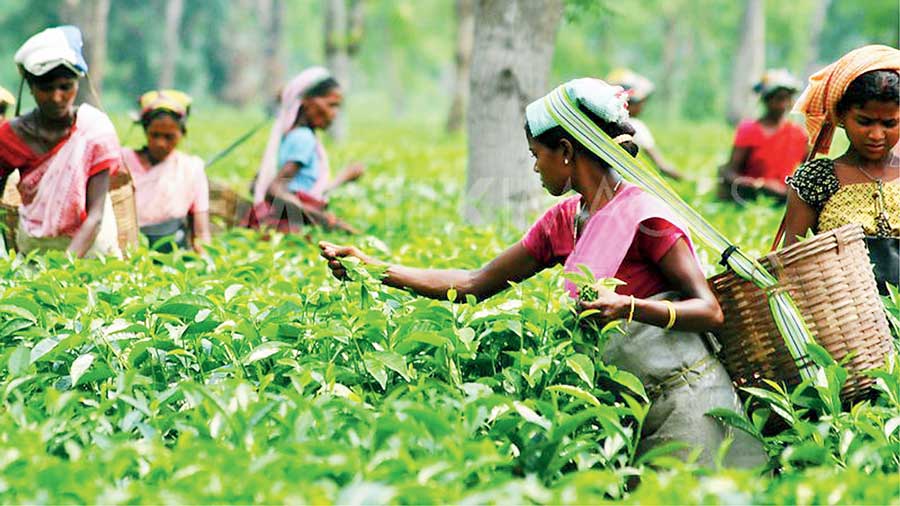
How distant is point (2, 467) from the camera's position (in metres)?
2.53

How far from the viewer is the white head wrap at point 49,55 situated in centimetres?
494

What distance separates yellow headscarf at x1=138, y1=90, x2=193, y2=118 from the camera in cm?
671

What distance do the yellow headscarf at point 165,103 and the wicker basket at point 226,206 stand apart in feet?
3.12

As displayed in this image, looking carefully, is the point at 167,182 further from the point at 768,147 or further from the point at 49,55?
the point at 768,147

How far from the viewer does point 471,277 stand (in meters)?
3.85

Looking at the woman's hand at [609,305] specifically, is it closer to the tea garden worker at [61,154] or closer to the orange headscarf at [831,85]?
the orange headscarf at [831,85]

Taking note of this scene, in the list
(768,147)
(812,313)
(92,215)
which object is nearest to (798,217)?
(812,313)

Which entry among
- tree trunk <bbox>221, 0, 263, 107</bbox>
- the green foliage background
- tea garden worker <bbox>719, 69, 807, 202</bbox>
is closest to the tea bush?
tea garden worker <bbox>719, 69, 807, 202</bbox>

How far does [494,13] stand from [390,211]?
1.80 meters

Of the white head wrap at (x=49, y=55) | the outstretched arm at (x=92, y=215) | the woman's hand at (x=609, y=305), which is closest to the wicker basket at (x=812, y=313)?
the woman's hand at (x=609, y=305)

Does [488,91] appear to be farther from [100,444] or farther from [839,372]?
[100,444]

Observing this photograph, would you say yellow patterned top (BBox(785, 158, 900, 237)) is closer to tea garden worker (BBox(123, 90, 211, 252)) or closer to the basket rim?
the basket rim

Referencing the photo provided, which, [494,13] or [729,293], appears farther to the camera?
[494,13]

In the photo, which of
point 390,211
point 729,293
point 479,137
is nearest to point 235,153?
point 390,211
